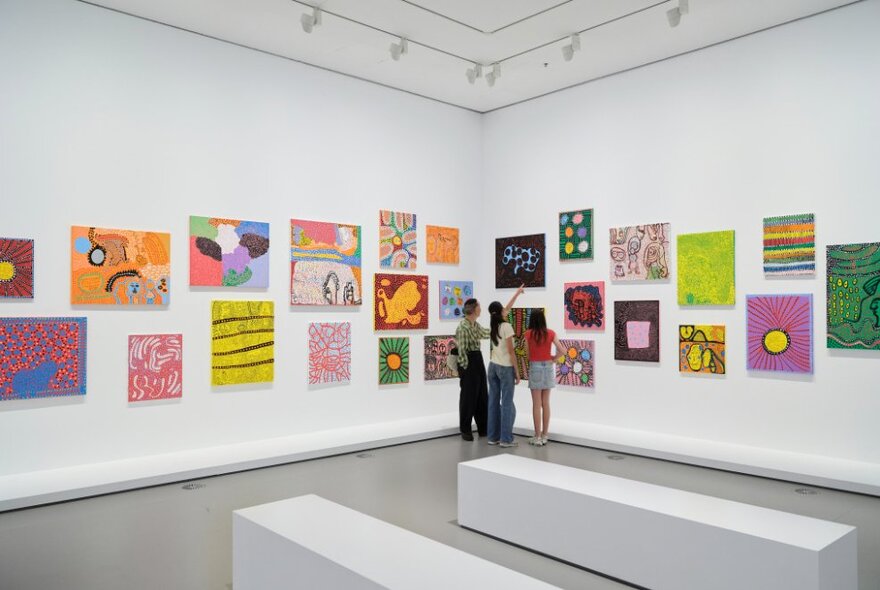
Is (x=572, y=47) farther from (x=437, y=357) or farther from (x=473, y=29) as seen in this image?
(x=437, y=357)

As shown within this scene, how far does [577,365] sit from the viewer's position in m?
8.66

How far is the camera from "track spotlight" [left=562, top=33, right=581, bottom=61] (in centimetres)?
727

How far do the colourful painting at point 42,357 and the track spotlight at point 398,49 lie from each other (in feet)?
13.8

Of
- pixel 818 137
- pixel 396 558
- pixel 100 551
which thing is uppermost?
pixel 818 137

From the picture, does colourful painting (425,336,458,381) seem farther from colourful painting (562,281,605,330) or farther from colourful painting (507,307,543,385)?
colourful painting (562,281,605,330)

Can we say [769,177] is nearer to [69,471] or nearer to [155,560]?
[155,560]

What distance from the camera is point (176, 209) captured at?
6941mm

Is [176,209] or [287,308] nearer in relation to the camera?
[176,209]

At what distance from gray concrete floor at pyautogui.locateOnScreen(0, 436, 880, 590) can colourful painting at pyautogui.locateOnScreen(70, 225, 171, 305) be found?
1.88 metres

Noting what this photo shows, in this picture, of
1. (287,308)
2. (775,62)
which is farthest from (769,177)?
(287,308)

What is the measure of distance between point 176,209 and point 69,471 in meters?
2.71

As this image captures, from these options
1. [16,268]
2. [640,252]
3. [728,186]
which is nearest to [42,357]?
[16,268]

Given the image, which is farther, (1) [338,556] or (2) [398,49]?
(2) [398,49]

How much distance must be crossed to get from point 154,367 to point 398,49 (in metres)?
4.25
